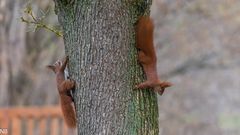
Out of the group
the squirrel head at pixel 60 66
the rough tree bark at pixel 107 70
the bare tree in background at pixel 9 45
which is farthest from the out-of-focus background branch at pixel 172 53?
the rough tree bark at pixel 107 70

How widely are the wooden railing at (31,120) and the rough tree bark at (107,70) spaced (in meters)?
5.41

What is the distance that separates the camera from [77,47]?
2.60 meters

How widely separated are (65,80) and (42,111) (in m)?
6.23

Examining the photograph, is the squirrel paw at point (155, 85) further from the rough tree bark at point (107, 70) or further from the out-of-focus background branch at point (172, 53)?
the out-of-focus background branch at point (172, 53)

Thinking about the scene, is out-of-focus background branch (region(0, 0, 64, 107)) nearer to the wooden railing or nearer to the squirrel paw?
the wooden railing

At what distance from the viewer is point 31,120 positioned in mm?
8609

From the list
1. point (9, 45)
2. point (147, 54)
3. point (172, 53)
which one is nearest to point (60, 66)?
point (147, 54)

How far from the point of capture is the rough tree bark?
256 centimetres

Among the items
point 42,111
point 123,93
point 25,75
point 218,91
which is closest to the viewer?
point 123,93

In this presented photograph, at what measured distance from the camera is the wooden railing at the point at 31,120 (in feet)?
26.9

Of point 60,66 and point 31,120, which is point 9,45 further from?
point 60,66

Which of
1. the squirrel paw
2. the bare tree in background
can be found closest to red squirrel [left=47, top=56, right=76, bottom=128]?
the squirrel paw

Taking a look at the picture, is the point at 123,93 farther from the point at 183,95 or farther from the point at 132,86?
the point at 183,95

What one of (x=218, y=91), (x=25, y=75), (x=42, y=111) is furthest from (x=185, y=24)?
(x=218, y=91)
